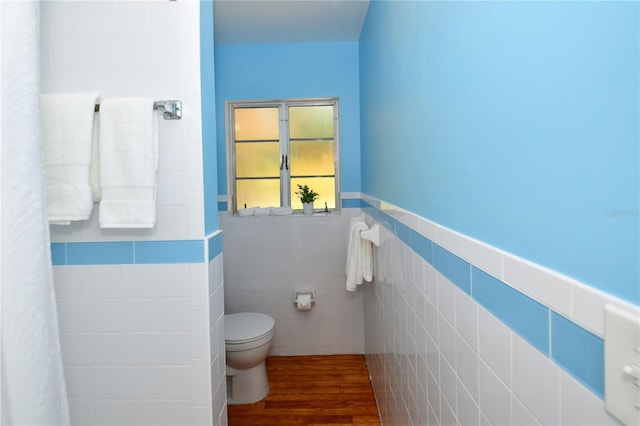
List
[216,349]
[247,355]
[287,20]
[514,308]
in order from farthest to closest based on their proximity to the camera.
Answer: [287,20], [247,355], [216,349], [514,308]

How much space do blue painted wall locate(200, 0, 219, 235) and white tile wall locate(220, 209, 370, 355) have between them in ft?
4.06

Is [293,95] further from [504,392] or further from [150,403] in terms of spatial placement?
[504,392]

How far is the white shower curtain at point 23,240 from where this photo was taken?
960mm

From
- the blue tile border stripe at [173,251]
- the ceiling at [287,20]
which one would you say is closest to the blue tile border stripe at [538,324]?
the blue tile border stripe at [173,251]

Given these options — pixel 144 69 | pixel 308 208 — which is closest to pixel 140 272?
pixel 144 69

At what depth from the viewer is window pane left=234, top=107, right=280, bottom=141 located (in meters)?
3.05

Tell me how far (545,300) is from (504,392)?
0.80ft

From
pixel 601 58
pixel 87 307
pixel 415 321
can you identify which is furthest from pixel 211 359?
pixel 601 58

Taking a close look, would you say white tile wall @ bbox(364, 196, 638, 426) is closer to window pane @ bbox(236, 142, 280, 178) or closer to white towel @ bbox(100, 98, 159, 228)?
white towel @ bbox(100, 98, 159, 228)

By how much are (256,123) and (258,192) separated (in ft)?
1.74

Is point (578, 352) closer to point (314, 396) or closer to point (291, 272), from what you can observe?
point (314, 396)

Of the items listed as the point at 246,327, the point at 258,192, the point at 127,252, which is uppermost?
the point at 258,192

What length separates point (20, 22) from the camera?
1.01 meters

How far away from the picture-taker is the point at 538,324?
0.58 meters
